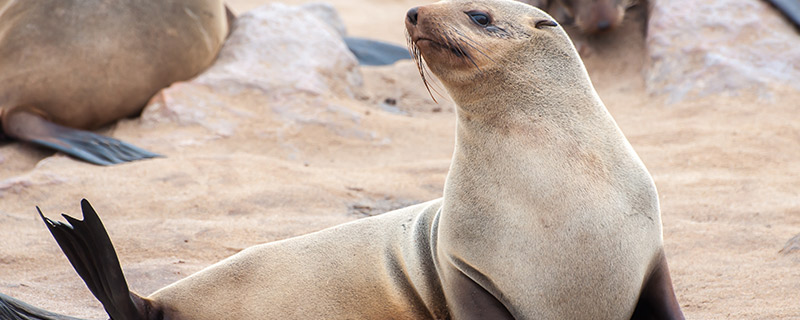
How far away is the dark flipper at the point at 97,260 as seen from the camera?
8.48 feet

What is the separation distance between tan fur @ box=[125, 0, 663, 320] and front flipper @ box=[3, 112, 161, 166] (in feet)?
9.09

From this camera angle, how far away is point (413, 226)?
2756 millimetres

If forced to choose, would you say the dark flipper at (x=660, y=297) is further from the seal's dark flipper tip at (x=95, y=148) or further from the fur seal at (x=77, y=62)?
the fur seal at (x=77, y=62)

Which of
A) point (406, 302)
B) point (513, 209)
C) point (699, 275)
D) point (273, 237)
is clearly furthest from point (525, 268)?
→ point (273, 237)

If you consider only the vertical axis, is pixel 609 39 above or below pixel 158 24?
below

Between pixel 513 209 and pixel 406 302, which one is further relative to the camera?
pixel 406 302

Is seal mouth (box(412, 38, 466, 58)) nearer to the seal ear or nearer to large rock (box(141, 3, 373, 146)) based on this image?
the seal ear

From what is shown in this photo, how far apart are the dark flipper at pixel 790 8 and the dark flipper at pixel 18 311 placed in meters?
5.51

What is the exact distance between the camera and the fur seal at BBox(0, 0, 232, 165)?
5703 millimetres

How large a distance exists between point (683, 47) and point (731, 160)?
6.34 ft

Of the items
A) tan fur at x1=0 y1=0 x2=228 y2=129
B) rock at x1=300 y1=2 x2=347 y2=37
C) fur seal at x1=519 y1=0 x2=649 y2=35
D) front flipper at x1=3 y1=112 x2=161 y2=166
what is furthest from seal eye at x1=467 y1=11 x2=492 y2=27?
rock at x1=300 y1=2 x2=347 y2=37

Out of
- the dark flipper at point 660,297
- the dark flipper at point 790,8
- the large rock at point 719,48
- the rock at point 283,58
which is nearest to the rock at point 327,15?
the rock at point 283,58

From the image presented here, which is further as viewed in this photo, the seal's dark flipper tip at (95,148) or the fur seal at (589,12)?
the fur seal at (589,12)

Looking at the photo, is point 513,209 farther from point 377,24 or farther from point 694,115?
point 377,24
